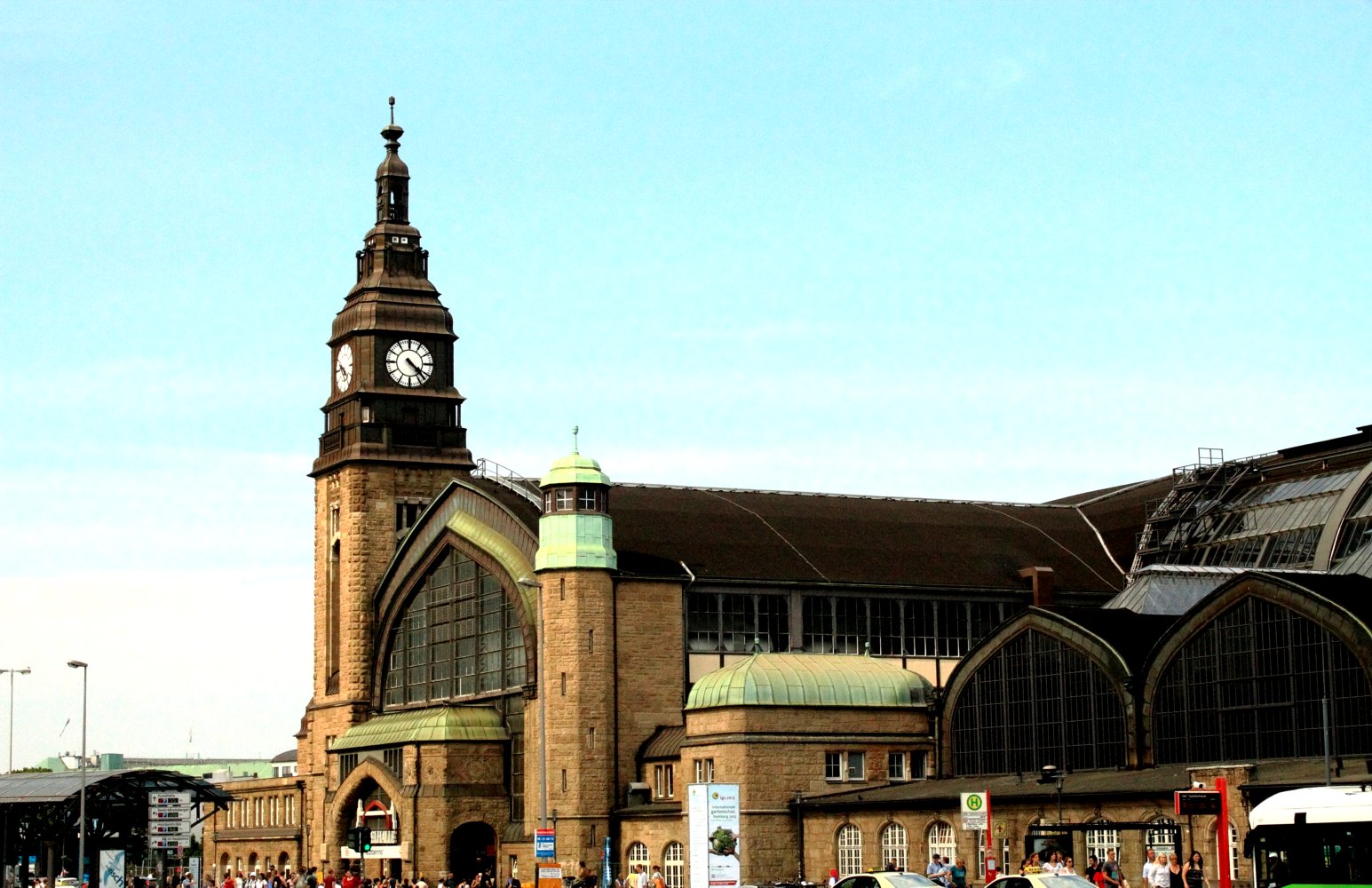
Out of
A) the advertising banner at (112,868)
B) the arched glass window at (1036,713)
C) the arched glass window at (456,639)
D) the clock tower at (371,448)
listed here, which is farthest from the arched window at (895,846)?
the clock tower at (371,448)

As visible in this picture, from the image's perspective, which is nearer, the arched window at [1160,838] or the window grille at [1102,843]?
the arched window at [1160,838]

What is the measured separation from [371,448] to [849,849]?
3366 centimetres

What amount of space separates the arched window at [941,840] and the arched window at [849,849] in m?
3.48

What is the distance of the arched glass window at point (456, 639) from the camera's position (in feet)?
286

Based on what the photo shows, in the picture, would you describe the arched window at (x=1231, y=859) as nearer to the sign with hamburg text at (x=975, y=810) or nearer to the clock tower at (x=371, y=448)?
the sign with hamburg text at (x=975, y=810)

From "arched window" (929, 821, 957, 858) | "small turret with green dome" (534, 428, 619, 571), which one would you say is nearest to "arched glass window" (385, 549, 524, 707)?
"small turret with green dome" (534, 428, 619, 571)

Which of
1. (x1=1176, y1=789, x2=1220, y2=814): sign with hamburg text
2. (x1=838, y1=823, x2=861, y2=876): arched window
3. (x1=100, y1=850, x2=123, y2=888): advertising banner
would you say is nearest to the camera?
(x1=1176, y1=789, x2=1220, y2=814): sign with hamburg text

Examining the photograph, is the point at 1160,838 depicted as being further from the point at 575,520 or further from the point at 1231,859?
the point at 575,520

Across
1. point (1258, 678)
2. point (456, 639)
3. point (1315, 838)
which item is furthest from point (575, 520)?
point (1315, 838)

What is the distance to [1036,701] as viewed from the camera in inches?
2940

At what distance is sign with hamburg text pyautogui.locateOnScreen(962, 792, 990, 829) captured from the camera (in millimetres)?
49219

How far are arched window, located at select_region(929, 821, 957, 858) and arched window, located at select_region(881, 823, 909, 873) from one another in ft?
3.33

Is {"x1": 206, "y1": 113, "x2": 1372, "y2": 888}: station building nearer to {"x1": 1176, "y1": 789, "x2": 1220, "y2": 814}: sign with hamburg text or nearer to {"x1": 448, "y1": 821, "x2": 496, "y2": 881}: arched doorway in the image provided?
{"x1": 448, "y1": 821, "x2": 496, "y2": 881}: arched doorway

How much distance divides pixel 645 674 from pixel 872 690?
8.73 meters
